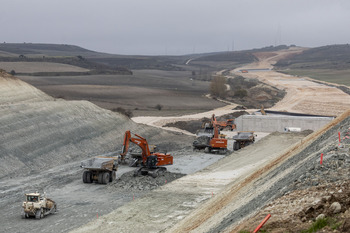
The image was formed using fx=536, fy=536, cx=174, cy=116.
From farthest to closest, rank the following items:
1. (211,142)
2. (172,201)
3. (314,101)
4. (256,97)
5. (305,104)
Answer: (256,97) < (314,101) < (305,104) < (211,142) < (172,201)

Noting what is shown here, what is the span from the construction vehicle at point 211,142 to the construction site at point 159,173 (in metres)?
0.10

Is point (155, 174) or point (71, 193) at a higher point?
point (155, 174)

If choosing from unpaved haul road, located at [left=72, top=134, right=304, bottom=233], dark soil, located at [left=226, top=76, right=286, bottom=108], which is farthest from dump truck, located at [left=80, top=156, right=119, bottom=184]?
dark soil, located at [left=226, top=76, right=286, bottom=108]

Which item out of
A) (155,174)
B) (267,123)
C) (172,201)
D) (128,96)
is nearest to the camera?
(172,201)

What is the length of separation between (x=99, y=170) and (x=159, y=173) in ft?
13.6

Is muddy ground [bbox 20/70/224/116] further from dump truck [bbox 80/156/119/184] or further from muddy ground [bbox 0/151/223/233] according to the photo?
dump truck [bbox 80/156/119/184]

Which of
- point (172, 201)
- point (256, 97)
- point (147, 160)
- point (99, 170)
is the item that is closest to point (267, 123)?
point (147, 160)

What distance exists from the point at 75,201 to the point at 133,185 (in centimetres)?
438

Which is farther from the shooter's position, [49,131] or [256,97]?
[256,97]

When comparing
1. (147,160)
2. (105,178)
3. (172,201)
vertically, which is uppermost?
(147,160)

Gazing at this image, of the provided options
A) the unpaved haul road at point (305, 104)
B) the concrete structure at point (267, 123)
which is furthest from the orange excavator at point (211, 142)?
the concrete structure at point (267, 123)

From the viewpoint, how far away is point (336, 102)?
3910 inches

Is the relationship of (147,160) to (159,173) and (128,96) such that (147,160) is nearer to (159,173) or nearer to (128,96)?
(159,173)

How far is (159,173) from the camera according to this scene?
3425 cm
